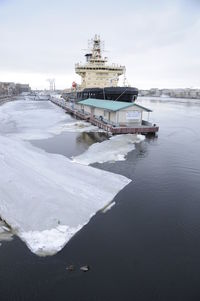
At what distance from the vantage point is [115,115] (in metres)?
21.8

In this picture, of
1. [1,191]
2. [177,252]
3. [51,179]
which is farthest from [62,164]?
[177,252]

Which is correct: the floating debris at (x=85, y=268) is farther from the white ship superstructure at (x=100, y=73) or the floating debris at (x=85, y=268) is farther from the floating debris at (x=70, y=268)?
the white ship superstructure at (x=100, y=73)

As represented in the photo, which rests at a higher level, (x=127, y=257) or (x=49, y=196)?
(x=49, y=196)

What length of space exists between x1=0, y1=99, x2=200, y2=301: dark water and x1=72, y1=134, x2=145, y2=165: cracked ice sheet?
3974 mm

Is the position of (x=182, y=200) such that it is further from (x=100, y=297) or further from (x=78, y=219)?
(x=100, y=297)

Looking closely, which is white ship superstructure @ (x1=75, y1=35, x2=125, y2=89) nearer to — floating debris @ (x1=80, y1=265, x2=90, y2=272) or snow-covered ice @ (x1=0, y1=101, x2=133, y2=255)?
snow-covered ice @ (x1=0, y1=101, x2=133, y2=255)

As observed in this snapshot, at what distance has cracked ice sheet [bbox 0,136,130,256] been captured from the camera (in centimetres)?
658

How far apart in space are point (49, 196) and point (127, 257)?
355cm

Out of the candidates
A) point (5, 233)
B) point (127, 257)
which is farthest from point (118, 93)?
point (127, 257)

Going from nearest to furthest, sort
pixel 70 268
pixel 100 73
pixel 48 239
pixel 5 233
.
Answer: pixel 70 268 < pixel 48 239 < pixel 5 233 < pixel 100 73

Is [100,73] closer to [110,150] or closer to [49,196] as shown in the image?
[110,150]

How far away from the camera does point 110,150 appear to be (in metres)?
15.4

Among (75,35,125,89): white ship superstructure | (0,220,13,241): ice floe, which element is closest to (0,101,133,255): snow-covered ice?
(0,220,13,241): ice floe

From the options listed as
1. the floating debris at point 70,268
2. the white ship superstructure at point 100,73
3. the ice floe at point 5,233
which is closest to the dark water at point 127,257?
the floating debris at point 70,268
